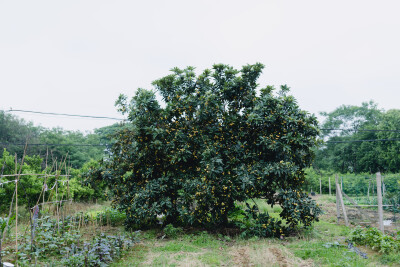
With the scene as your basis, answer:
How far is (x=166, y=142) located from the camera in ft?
26.3

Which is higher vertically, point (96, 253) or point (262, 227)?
point (96, 253)

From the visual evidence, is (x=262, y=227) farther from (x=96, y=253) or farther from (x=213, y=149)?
(x=96, y=253)

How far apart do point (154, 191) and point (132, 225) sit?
1.62 meters

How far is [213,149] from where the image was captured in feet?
24.9

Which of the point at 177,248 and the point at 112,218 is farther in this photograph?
the point at 112,218

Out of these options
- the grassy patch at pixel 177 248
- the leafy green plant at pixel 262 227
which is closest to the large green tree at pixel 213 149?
the leafy green plant at pixel 262 227

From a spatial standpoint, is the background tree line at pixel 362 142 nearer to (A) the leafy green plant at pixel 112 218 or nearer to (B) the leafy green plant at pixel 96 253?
(A) the leafy green plant at pixel 112 218

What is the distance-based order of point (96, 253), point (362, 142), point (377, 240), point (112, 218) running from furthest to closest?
point (362, 142) < point (112, 218) < point (377, 240) < point (96, 253)

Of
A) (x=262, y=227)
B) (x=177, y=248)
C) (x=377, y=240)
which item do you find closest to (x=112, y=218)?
(x=177, y=248)

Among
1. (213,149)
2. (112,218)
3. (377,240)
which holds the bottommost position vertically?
(112,218)

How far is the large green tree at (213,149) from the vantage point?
7.45 meters

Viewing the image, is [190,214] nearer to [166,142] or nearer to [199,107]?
[166,142]

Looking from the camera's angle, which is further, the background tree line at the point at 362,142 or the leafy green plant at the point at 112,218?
the background tree line at the point at 362,142

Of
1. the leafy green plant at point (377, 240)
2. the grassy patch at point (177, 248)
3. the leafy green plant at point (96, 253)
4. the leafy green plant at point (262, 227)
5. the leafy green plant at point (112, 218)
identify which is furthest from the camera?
the leafy green plant at point (112, 218)
